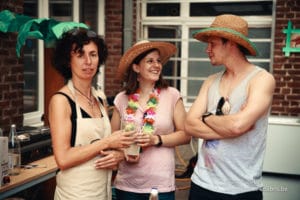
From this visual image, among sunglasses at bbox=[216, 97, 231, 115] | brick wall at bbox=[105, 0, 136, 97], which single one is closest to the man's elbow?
sunglasses at bbox=[216, 97, 231, 115]

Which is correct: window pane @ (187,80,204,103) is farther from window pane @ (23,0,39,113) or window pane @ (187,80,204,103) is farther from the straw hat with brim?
the straw hat with brim

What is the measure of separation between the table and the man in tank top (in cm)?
111

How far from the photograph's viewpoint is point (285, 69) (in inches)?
206

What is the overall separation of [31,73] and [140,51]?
2.16 m

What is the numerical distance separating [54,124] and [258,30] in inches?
170

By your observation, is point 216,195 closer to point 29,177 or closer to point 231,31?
point 231,31

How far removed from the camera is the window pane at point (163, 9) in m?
5.82

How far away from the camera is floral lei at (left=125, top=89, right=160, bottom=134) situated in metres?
2.23

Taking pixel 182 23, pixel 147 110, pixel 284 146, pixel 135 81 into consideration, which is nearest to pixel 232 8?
pixel 182 23

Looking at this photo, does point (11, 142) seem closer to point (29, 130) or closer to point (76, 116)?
point (29, 130)

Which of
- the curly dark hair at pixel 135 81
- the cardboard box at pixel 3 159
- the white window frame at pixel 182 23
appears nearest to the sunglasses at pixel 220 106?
the curly dark hair at pixel 135 81

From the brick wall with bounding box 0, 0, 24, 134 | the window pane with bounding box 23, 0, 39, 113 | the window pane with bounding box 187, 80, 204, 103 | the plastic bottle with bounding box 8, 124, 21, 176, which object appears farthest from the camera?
the window pane with bounding box 187, 80, 204, 103

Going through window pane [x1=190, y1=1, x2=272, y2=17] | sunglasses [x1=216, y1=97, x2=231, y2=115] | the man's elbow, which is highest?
window pane [x1=190, y1=1, x2=272, y2=17]

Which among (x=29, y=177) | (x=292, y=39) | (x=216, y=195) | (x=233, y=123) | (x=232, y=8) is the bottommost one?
(x=29, y=177)
